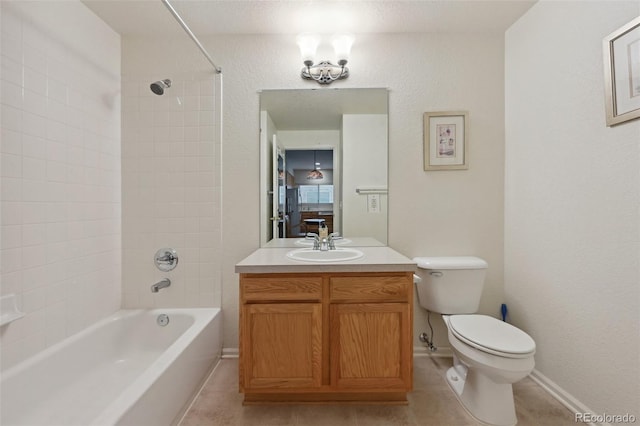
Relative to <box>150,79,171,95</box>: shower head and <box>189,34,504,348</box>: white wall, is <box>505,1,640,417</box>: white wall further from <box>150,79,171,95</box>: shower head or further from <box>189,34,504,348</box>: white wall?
<box>150,79,171,95</box>: shower head

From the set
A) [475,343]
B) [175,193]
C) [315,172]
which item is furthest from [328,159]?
[475,343]

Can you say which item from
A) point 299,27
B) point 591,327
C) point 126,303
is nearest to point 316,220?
point 299,27

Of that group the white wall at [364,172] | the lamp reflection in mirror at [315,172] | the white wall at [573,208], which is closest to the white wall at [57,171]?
the lamp reflection in mirror at [315,172]

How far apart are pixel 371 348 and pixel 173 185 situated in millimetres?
1667

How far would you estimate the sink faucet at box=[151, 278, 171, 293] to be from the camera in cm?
190

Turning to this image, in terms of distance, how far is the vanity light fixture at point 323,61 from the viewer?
6.36 feet

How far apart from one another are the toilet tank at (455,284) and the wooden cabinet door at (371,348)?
0.47m

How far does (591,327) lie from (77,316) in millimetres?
2776

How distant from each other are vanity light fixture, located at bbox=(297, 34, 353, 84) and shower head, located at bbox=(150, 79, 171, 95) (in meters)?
0.89

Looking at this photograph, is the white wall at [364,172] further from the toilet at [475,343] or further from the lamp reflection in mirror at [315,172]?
the toilet at [475,343]

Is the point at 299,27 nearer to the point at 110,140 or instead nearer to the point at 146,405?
the point at 110,140

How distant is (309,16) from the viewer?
1846mm

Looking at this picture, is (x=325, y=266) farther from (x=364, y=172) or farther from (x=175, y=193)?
(x=175, y=193)

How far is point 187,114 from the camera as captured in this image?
6.70 ft
